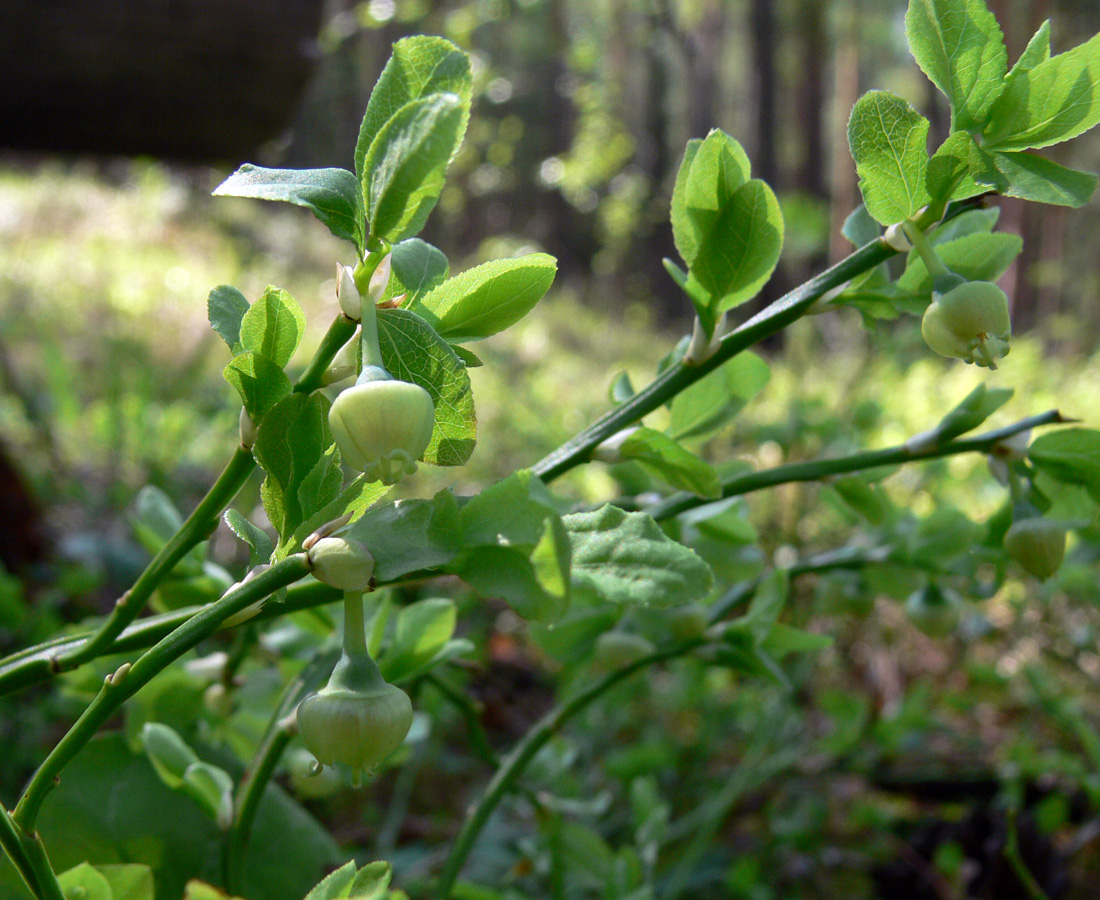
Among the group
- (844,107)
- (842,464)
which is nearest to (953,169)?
(842,464)

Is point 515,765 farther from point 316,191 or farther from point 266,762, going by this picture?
point 316,191

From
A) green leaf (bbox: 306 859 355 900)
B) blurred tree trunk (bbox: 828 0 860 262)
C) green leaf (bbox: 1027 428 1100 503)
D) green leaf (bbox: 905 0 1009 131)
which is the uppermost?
green leaf (bbox: 905 0 1009 131)

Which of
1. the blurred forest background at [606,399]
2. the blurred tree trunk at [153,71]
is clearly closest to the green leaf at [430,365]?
the blurred forest background at [606,399]

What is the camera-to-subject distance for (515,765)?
448mm

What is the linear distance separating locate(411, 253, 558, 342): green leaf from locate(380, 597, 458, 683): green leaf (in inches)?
5.4

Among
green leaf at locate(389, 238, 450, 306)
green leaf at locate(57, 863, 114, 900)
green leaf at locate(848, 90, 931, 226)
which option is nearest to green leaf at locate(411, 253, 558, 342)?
green leaf at locate(389, 238, 450, 306)

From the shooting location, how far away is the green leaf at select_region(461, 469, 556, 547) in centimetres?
23

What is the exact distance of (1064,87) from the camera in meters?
0.28

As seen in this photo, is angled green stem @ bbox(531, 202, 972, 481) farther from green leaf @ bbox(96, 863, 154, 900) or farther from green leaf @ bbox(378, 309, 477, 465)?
green leaf @ bbox(96, 863, 154, 900)

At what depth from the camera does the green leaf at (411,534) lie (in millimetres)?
230

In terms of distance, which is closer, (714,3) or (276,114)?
(276,114)

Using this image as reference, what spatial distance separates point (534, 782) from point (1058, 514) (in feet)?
1.62

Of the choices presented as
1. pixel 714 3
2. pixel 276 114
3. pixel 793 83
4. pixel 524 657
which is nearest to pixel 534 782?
pixel 524 657

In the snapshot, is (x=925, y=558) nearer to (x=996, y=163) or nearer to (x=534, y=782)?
(x=996, y=163)
